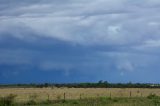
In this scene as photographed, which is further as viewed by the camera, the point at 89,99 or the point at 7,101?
the point at 89,99

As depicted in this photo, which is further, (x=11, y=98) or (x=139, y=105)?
(x=11, y=98)

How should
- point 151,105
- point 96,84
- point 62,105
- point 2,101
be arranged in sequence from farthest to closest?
point 96,84
point 2,101
point 62,105
point 151,105

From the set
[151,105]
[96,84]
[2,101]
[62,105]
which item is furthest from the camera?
[96,84]

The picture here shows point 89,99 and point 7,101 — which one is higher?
point 89,99

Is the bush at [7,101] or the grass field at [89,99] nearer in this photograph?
the grass field at [89,99]

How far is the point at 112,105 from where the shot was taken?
46531 millimetres

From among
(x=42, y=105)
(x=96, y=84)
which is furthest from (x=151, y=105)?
(x=96, y=84)

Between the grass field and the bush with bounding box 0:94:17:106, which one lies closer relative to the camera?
the grass field

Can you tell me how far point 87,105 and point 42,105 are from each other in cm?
558

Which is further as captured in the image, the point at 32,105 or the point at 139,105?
the point at 32,105

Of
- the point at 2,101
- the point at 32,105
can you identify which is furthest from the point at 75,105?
the point at 2,101

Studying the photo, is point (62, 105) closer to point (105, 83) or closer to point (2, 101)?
point (2, 101)

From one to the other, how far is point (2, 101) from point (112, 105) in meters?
12.5

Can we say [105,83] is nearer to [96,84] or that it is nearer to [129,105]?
[96,84]
